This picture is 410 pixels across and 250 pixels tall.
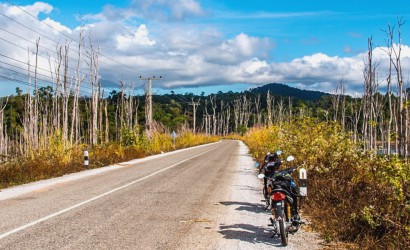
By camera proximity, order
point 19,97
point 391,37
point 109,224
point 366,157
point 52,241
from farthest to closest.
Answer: point 19,97 < point 391,37 < point 366,157 < point 109,224 < point 52,241

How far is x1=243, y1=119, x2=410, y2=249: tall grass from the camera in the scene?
244 inches

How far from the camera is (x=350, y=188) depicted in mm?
8953

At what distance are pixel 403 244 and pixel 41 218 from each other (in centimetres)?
656

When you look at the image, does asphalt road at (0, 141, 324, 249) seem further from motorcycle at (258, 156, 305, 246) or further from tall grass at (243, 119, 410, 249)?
tall grass at (243, 119, 410, 249)

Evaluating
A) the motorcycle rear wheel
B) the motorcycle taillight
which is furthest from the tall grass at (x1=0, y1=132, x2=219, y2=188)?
the motorcycle rear wheel

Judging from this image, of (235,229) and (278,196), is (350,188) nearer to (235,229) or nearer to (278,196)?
(235,229)

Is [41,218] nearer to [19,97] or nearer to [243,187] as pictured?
[243,187]

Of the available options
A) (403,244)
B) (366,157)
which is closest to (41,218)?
(403,244)

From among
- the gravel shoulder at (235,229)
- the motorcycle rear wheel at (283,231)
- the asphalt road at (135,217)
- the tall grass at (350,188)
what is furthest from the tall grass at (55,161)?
the motorcycle rear wheel at (283,231)

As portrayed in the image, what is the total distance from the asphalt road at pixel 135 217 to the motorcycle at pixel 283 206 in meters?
0.30

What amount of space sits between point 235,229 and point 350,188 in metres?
3.07

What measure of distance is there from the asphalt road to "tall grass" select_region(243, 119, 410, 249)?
3.11 feet

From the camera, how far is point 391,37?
33.1 meters

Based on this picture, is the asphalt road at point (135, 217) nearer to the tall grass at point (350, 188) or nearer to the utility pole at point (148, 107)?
the tall grass at point (350, 188)
